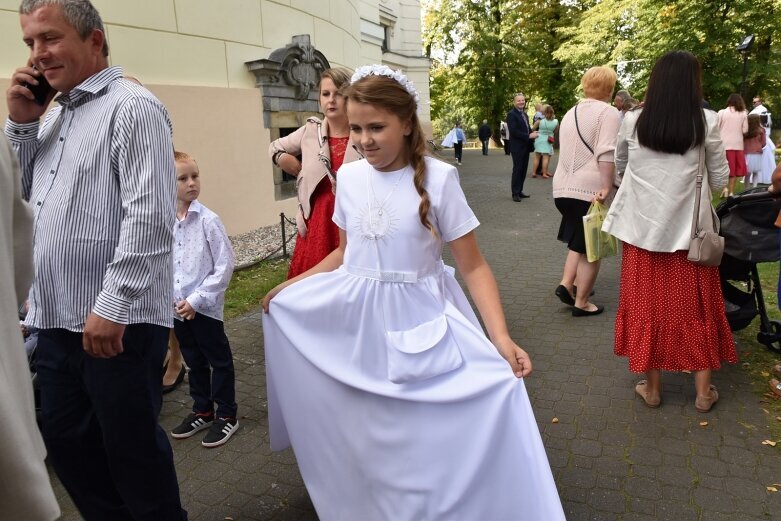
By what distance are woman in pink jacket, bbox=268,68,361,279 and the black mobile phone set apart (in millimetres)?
1466

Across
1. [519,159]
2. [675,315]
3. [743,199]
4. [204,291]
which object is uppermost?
[743,199]

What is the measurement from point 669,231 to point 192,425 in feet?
10.3

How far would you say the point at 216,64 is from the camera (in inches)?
350

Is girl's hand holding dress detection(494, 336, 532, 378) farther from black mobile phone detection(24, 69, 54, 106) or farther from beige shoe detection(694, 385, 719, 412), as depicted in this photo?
beige shoe detection(694, 385, 719, 412)

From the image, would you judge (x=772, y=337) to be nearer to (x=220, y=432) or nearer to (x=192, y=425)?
→ (x=220, y=432)

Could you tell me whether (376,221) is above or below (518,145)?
above

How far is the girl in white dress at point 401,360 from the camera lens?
2.17m

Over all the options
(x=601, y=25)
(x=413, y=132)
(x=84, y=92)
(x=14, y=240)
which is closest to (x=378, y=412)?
(x=413, y=132)

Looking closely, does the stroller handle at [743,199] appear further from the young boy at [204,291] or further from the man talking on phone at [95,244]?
the man talking on phone at [95,244]

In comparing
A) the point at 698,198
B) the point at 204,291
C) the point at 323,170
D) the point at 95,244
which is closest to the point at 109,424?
the point at 95,244

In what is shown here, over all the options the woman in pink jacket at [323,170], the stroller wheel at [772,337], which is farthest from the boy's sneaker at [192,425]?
the stroller wheel at [772,337]

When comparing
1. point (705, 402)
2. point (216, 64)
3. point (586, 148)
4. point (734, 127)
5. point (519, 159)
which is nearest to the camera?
point (705, 402)

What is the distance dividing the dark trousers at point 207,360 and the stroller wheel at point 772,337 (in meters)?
3.85

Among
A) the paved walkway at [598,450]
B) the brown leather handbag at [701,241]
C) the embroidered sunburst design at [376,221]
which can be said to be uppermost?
the embroidered sunburst design at [376,221]
